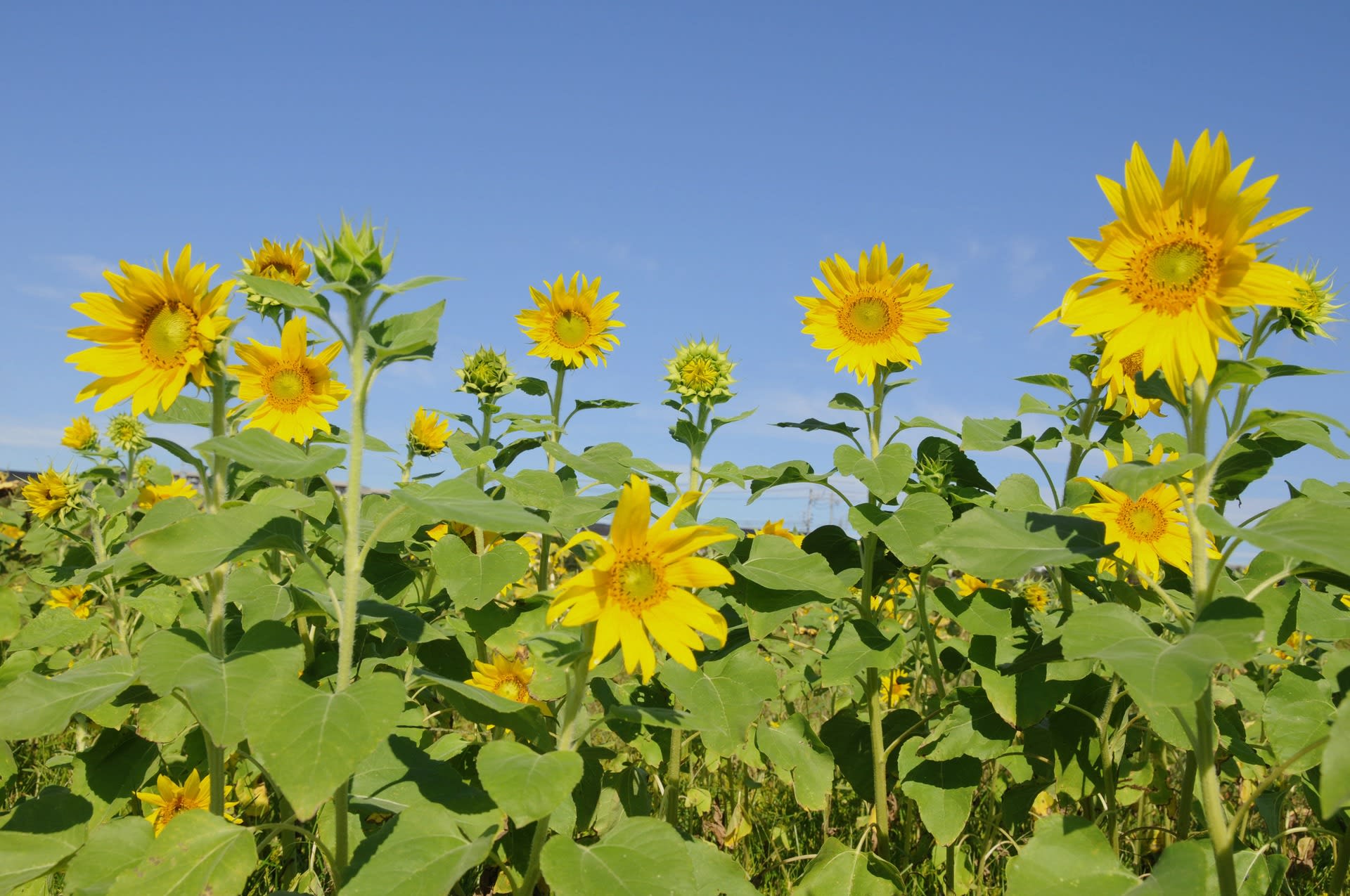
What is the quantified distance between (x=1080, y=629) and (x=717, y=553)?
49.1 inches

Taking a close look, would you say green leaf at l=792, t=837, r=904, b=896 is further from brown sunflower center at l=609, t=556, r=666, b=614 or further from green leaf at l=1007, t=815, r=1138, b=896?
brown sunflower center at l=609, t=556, r=666, b=614

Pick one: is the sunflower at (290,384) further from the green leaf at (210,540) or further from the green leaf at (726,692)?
the green leaf at (726,692)

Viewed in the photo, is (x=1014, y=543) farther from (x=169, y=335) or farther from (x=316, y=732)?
(x=169, y=335)

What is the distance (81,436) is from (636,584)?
5.44m

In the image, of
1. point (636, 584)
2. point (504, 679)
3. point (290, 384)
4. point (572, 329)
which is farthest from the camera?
point (572, 329)

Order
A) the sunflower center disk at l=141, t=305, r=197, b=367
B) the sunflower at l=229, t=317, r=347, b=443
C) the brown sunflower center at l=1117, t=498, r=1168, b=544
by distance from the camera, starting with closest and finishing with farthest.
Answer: the sunflower center disk at l=141, t=305, r=197, b=367
the sunflower at l=229, t=317, r=347, b=443
the brown sunflower center at l=1117, t=498, r=1168, b=544

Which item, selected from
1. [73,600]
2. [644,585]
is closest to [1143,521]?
[644,585]

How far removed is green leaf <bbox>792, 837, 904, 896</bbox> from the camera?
8.68 ft

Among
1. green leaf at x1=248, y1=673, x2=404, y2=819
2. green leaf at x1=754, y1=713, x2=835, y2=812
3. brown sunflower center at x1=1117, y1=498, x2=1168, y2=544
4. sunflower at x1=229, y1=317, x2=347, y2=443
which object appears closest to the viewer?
green leaf at x1=248, y1=673, x2=404, y2=819

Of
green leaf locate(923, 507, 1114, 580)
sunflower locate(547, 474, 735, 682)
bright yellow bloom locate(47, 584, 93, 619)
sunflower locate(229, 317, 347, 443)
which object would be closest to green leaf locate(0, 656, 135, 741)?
sunflower locate(229, 317, 347, 443)

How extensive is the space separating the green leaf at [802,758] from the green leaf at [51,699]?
5.60 ft

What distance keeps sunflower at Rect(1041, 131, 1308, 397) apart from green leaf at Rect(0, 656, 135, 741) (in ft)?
7.68

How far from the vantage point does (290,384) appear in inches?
115

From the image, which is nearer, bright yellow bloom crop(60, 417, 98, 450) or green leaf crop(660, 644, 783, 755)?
green leaf crop(660, 644, 783, 755)
